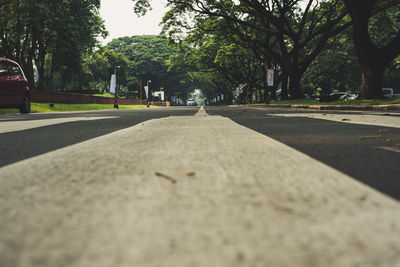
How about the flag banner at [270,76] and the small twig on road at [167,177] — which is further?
the flag banner at [270,76]

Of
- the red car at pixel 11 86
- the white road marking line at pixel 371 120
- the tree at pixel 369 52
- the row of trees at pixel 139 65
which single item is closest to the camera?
the white road marking line at pixel 371 120

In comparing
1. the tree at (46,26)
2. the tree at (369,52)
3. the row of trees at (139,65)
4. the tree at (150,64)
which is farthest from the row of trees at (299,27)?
the tree at (150,64)

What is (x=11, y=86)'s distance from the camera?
11.4 meters

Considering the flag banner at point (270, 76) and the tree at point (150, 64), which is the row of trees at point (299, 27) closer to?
the flag banner at point (270, 76)

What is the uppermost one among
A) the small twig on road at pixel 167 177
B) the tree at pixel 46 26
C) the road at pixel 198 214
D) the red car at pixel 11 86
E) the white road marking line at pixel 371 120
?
the tree at pixel 46 26

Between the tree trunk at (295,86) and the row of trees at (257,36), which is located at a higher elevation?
the row of trees at (257,36)

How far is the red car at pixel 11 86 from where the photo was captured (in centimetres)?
1108

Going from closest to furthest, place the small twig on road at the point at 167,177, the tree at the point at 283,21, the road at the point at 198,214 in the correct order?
the road at the point at 198,214, the small twig on road at the point at 167,177, the tree at the point at 283,21

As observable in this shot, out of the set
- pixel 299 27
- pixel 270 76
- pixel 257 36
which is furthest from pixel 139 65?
pixel 299 27

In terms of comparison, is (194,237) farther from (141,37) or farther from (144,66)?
(141,37)

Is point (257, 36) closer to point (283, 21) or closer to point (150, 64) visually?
point (283, 21)

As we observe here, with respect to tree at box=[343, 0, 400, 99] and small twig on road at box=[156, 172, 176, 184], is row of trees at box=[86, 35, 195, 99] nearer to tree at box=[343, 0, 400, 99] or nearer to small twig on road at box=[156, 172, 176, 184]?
tree at box=[343, 0, 400, 99]

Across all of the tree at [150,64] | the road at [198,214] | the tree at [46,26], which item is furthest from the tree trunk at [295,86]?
the tree at [150,64]

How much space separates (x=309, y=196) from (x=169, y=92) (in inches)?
3721
